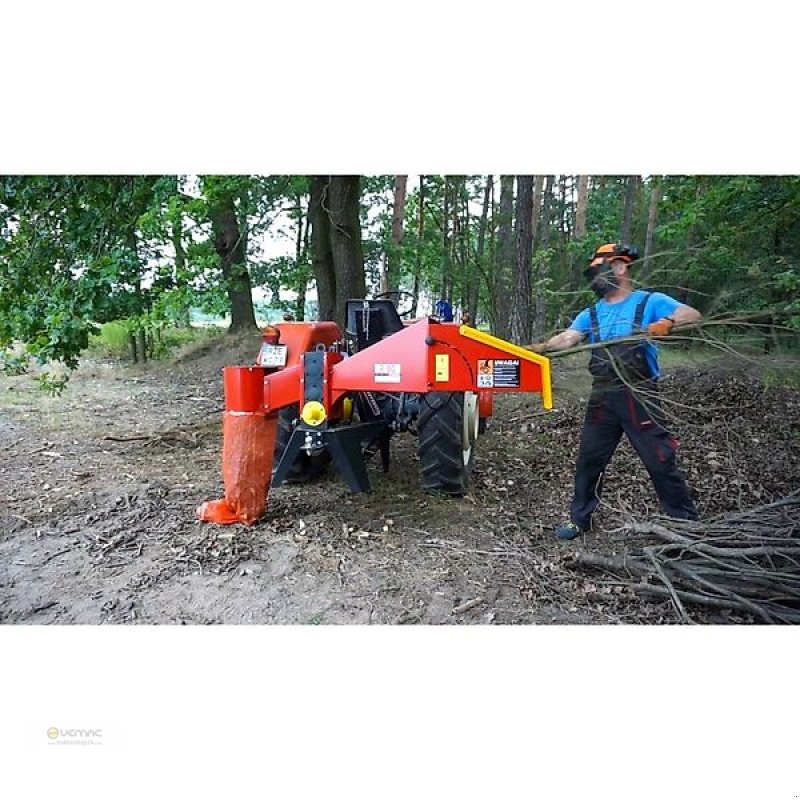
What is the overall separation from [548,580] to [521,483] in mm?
715

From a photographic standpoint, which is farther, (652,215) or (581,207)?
(581,207)

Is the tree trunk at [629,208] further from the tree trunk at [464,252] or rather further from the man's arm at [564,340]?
the tree trunk at [464,252]

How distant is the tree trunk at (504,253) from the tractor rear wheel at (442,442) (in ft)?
1.86

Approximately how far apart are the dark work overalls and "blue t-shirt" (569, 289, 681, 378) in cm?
1

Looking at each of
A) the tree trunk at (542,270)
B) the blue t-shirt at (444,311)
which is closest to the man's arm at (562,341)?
the tree trunk at (542,270)

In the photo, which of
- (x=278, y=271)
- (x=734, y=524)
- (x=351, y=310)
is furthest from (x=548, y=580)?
(x=278, y=271)

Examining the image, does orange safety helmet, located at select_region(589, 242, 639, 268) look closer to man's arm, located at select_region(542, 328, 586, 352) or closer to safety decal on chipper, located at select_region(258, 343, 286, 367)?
man's arm, located at select_region(542, 328, 586, 352)

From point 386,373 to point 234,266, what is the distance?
1.27m

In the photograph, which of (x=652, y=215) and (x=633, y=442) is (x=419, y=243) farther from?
(x=633, y=442)

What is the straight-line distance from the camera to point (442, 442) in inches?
98.7

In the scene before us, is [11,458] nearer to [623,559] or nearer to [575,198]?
[623,559]

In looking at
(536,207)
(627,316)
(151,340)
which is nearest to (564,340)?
(627,316)

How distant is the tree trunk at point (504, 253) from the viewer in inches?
118
